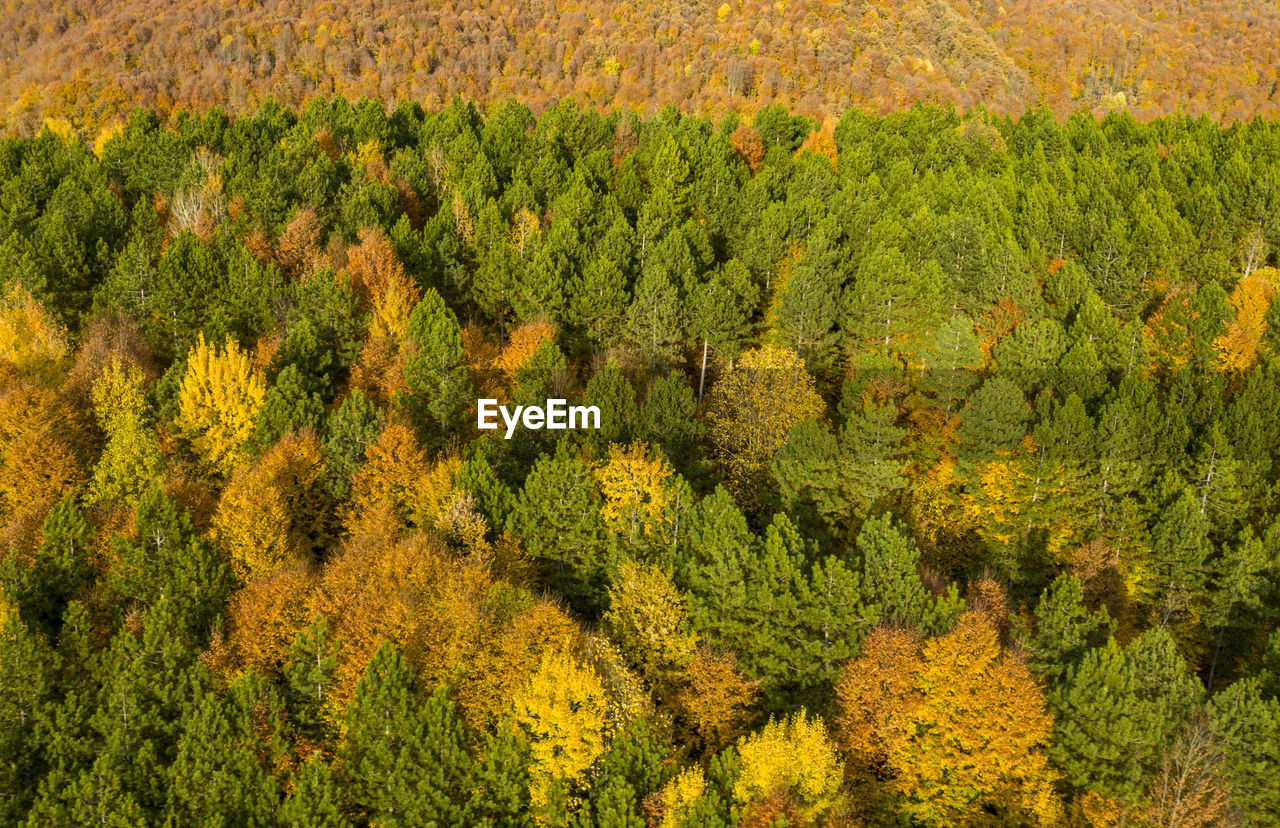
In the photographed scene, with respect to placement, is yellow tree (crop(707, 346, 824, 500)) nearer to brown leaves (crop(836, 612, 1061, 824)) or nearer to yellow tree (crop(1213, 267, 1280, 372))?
brown leaves (crop(836, 612, 1061, 824))

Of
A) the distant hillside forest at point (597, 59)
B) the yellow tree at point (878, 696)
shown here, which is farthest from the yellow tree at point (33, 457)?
the distant hillside forest at point (597, 59)

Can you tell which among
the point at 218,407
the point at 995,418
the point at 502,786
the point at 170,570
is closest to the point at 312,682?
the point at 502,786

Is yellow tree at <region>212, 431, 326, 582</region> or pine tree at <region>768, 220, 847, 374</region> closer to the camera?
yellow tree at <region>212, 431, 326, 582</region>

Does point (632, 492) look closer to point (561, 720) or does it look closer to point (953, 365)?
point (561, 720)

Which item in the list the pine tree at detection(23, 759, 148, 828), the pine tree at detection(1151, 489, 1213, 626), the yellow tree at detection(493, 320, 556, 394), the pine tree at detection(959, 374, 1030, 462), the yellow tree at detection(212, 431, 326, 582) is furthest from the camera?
the yellow tree at detection(493, 320, 556, 394)

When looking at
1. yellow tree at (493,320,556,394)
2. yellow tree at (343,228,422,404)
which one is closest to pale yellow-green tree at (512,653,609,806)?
yellow tree at (343,228,422,404)

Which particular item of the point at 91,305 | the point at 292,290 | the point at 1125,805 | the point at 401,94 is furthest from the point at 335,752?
the point at 401,94

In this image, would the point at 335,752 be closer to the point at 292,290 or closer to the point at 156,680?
the point at 156,680
